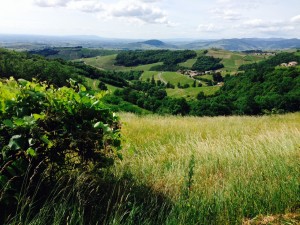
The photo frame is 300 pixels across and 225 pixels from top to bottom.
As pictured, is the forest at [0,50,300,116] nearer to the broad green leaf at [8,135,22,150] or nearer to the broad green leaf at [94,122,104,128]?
the broad green leaf at [94,122,104,128]

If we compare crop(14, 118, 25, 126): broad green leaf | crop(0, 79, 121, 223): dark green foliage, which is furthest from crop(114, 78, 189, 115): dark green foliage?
crop(14, 118, 25, 126): broad green leaf

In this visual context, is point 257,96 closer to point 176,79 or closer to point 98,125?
point 98,125

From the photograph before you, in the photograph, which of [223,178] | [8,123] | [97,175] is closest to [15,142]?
[8,123]

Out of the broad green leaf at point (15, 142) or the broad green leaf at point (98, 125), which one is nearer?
the broad green leaf at point (15, 142)

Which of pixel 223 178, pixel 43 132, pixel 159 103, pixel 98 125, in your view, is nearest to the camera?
pixel 43 132

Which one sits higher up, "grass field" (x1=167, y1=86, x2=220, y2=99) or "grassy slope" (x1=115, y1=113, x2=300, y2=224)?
"grassy slope" (x1=115, y1=113, x2=300, y2=224)

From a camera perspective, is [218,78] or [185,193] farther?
[218,78]

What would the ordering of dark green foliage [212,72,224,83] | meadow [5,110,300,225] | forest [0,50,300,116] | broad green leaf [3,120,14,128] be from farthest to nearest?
dark green foliage [212,72,224,83], forest [0,50,300,116], meadow [5,110,300,225], broad green leaf [3,120,14,128]

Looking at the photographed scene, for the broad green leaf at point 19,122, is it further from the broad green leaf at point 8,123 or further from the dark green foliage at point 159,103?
the dark green foliage at point 159,103

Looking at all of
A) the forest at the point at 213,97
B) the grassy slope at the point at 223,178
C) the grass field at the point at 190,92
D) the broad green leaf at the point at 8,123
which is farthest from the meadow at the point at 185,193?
the grass field at the point at 190,92

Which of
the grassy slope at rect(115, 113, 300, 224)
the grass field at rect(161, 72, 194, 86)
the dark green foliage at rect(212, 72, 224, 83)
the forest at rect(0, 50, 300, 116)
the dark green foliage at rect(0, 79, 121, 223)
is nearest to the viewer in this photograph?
the dark green foliage at rect(0, 79, 121, 223)

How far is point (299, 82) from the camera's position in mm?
90125

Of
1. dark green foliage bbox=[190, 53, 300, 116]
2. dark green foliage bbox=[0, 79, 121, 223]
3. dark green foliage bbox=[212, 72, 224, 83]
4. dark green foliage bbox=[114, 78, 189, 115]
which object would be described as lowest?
dark green foliage bbox=[212, 72, 224, 83]

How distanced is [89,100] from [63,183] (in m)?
1.10
